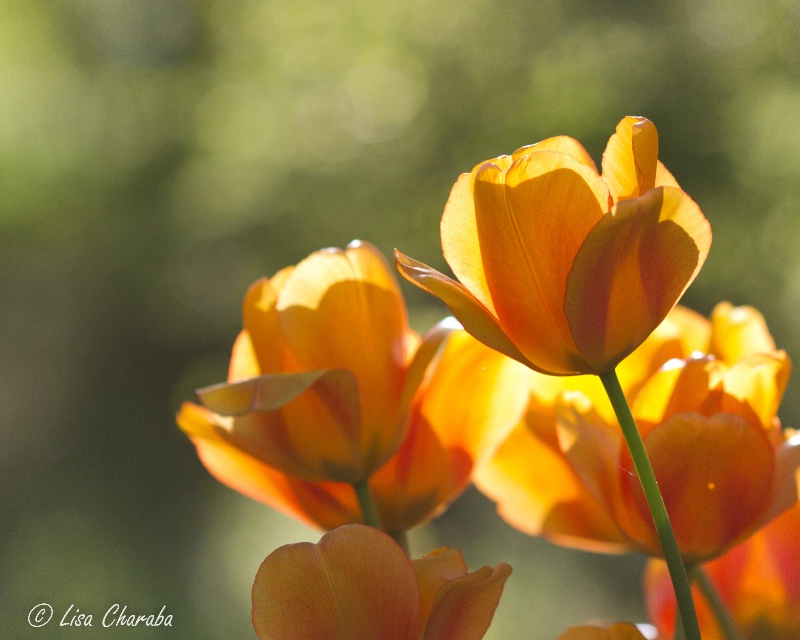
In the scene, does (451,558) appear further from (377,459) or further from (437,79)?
(437,79)

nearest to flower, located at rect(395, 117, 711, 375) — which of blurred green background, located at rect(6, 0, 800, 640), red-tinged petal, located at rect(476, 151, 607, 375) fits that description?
red-tinged petal, located at rect(476, 151, 607, 375)

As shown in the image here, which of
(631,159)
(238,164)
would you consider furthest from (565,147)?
(238,164)

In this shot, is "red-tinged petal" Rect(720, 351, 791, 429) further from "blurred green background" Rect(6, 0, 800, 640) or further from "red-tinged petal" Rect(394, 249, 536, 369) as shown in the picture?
"blurred green background" Rect(6, 0, 800, 640)

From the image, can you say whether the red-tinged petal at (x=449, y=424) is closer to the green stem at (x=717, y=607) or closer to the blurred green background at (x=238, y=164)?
the green stem at (x=717, y=607)

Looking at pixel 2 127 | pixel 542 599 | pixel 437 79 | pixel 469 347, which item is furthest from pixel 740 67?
pixel 469 347

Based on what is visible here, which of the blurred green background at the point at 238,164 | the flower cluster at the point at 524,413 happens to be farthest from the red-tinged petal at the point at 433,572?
the blurred green background at the point at 238,164

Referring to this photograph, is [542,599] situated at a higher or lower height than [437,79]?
lower
